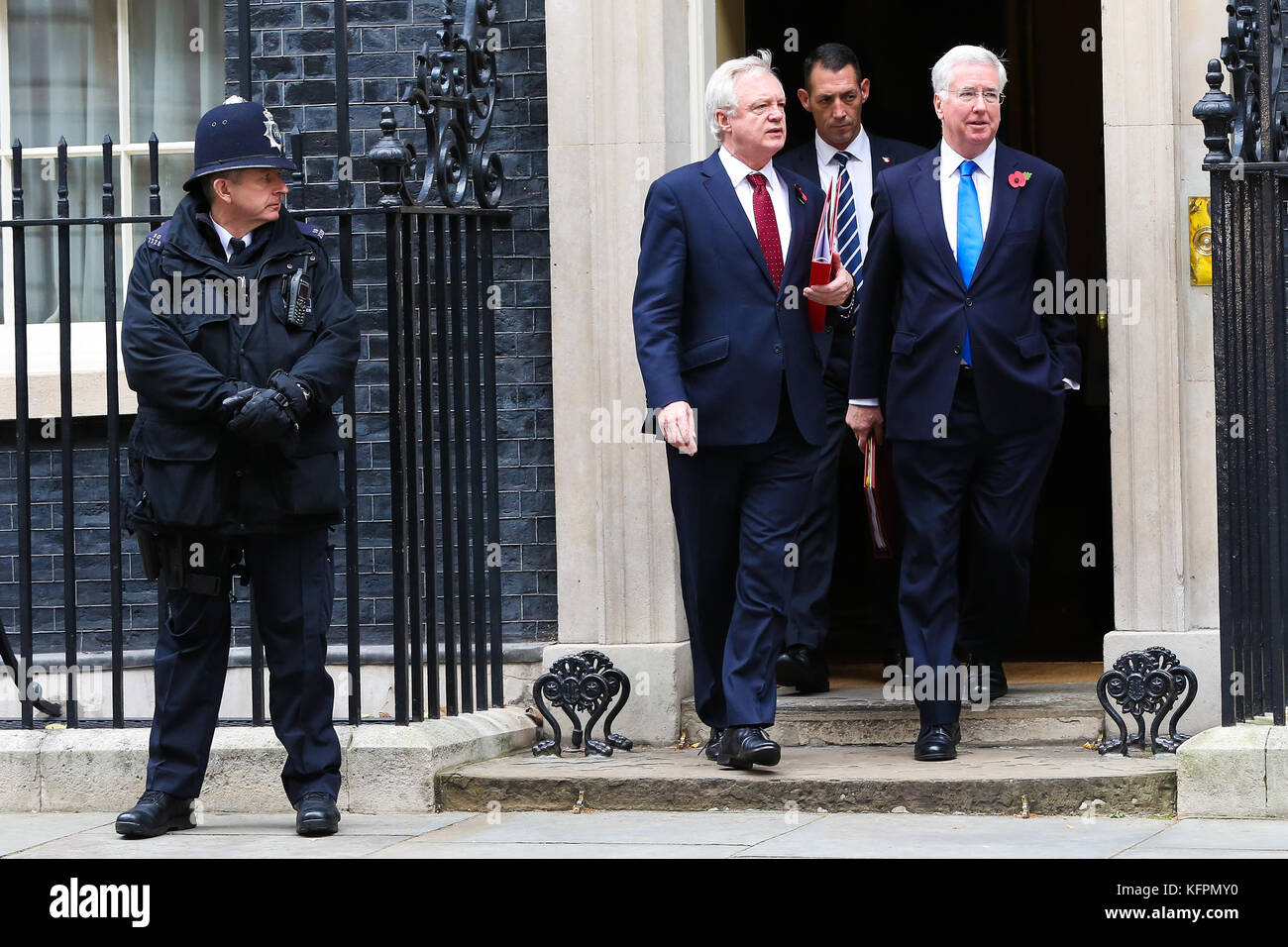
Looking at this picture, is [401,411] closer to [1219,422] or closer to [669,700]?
[669,700]

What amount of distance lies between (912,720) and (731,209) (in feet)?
6.08

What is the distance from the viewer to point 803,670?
7.43 meters

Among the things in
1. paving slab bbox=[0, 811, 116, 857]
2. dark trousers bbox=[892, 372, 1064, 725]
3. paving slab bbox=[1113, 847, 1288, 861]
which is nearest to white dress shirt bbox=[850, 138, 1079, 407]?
dark trousers bbox=[892, 372, 1064, 725]

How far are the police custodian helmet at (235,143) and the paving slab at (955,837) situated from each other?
2.45 meters

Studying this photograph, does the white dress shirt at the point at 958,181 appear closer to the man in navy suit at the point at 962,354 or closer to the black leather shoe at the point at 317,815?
the man in navy suit at the point at 962,354

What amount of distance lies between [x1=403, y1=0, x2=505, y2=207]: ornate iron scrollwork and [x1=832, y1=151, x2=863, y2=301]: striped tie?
1.22 metres

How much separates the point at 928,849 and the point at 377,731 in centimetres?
193

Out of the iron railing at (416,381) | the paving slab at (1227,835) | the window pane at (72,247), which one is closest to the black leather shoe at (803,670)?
the iron railing at (416,381)

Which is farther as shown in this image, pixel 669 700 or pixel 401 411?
pixel 669 700

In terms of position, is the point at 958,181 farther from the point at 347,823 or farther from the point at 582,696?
the point at 347,823

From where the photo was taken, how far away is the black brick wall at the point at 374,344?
A: 7.63 metres

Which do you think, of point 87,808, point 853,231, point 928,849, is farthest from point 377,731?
point 853,231

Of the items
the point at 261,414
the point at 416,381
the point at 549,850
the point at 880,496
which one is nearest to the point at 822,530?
the point at 880,496

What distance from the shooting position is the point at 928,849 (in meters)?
5.71
